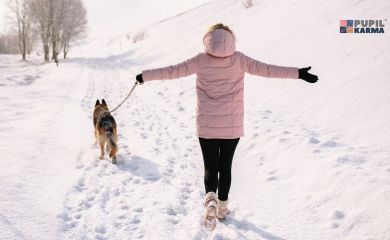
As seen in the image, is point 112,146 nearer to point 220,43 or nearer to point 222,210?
point 222,210

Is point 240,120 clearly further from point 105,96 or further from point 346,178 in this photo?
point 105,96

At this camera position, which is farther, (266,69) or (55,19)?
(55,19)

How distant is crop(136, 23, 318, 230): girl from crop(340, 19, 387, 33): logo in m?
7.23

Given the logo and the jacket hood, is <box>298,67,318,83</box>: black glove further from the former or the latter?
the logo

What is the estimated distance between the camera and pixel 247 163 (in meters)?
6.43

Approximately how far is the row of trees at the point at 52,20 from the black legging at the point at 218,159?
3483cm

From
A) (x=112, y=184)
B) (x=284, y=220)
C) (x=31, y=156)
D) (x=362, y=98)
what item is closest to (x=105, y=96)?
(x=31, y=156)

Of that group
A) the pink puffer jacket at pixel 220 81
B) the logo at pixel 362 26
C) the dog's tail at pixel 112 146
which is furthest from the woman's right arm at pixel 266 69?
the logo at pixel 362 26

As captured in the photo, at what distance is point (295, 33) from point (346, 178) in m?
9.54

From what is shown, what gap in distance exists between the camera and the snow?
427 centimetres

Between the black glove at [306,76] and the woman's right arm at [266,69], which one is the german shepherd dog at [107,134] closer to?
the woman's right arm at [266,69]

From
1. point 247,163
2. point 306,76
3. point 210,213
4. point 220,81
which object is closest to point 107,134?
point 247,163

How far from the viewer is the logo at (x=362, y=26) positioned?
381 inches

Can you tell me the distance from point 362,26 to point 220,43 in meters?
8.59
